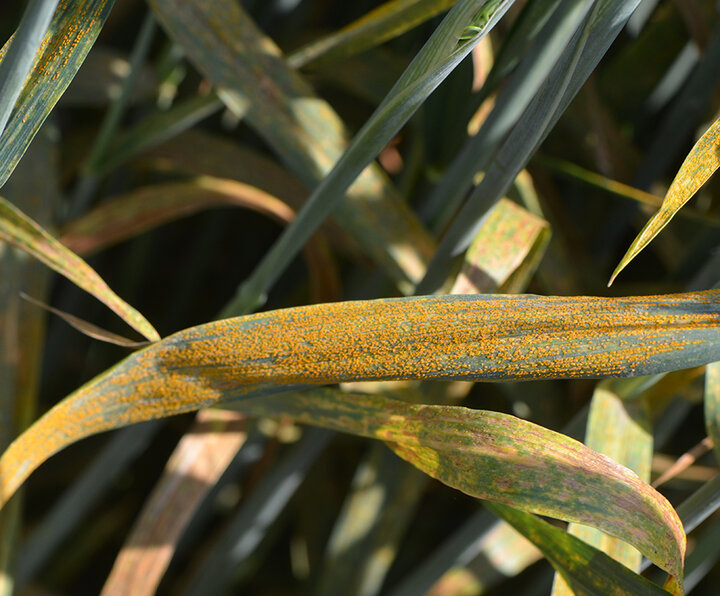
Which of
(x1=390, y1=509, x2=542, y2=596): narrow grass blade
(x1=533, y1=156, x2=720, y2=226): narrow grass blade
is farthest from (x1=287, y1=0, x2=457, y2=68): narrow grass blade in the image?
(x1=390, y1=509, x2=542, y2=596): narrow grass blade

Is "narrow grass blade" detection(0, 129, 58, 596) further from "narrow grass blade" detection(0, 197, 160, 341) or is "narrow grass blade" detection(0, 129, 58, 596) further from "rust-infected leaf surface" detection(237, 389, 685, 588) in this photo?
"rust-infected leaf surface" detection(237, 389, 685, 588)

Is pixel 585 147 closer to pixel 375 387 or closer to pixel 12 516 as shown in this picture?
pixel 375 387

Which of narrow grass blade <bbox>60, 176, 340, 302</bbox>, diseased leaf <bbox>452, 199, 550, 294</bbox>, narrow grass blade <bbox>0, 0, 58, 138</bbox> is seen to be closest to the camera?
narrow grass blade <bbox>0, 0, 58, 138</bbox>

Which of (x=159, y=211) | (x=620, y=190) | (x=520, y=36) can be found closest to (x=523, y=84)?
(x=520, y=36)

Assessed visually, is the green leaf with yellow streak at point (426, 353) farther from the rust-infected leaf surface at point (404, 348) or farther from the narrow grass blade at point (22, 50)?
the narrow grass blade at point (22, 50)

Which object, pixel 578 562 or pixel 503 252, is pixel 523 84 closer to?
pixel 503 252

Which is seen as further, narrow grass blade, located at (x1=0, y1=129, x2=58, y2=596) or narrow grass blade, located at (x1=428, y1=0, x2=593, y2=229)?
narrow grass blade, located at (x1=0, y1=129, x2=58, y2=596)

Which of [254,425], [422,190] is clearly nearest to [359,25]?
[422,190]
